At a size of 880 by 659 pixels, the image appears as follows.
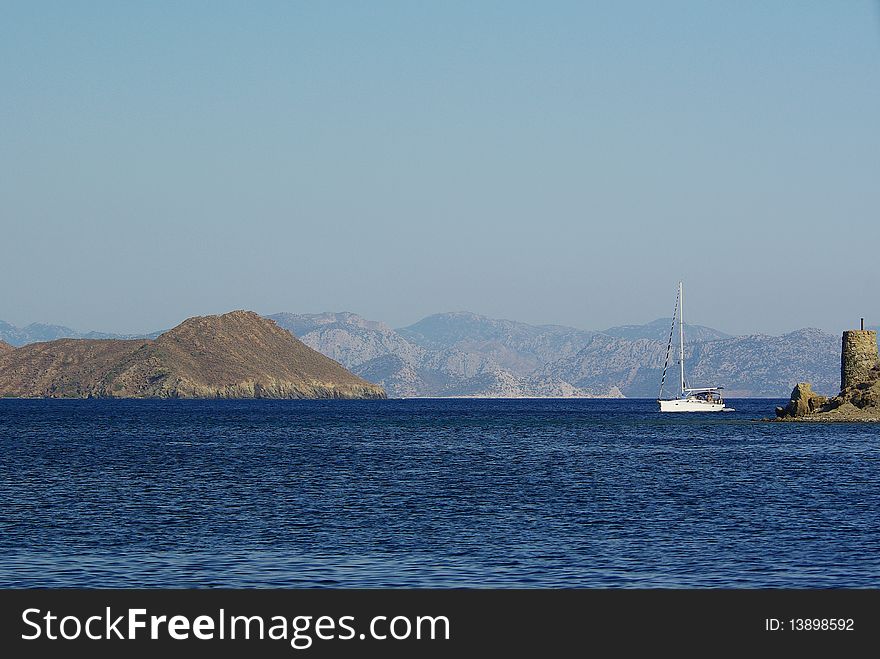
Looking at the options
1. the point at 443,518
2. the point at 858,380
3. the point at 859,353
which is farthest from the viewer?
the point at 858,380

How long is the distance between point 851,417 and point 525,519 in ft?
327

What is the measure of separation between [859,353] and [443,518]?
10098 centimetres

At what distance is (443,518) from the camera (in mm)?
49281

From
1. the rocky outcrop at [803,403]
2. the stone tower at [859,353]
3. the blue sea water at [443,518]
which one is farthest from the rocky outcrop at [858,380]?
the blue sea water at [443,518]

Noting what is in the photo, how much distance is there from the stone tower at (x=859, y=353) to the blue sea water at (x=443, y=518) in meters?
40.3

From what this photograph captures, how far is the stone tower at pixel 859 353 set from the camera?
139250mm

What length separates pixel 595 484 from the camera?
6669 centimetres

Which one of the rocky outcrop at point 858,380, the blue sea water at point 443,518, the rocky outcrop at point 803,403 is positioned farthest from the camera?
the rocky outcrop at point 803,403

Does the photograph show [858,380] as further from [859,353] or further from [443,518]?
[443,518]

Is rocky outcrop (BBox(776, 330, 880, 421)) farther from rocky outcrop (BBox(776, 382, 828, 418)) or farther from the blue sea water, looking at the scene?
the blue sea water

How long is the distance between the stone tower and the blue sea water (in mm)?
40324

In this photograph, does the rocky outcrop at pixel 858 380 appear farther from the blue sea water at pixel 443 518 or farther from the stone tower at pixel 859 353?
the blue sea water at pixel 443 518

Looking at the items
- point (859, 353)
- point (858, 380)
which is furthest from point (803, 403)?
point (859, 353)
